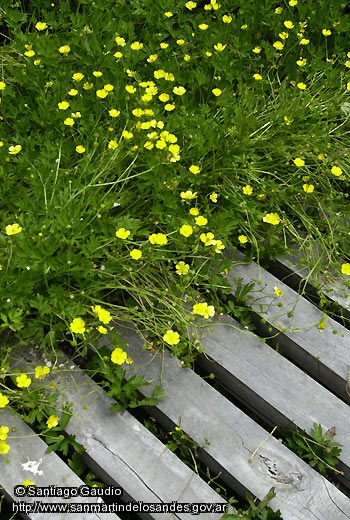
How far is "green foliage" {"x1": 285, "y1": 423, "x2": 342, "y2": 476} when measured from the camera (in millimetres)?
1901

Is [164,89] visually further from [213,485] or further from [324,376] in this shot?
[213,485]

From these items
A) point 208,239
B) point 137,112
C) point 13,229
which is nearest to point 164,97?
point 137,112

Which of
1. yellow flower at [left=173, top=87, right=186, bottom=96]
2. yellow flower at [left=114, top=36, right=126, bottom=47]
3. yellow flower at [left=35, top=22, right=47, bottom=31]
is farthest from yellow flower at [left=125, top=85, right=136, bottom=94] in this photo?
yellow flower at [left=35, top=22, right=47, bottom=31]

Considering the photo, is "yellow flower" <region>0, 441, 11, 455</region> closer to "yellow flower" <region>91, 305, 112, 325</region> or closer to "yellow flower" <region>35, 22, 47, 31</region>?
"yellow flower" <region>91, 305, 112, 325</region>

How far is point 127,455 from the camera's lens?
1844 mm

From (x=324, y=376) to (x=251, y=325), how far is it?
0.96ft

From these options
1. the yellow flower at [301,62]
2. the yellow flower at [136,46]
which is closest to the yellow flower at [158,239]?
the yellow flower at [136,46]

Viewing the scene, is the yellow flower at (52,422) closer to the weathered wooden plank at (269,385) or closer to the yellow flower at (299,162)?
the weathered wooden plank at (269,385)

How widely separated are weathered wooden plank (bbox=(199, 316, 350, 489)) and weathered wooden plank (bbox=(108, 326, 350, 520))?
0.28 feet

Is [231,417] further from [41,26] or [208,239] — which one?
[41,26]

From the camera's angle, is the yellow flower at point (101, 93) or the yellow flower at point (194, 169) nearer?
the yellow flower at point (194, 169)

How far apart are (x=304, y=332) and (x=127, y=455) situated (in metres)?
0.73

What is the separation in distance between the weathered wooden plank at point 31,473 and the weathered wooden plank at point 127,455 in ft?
0.28

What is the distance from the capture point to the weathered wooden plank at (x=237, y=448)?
1806 mm
